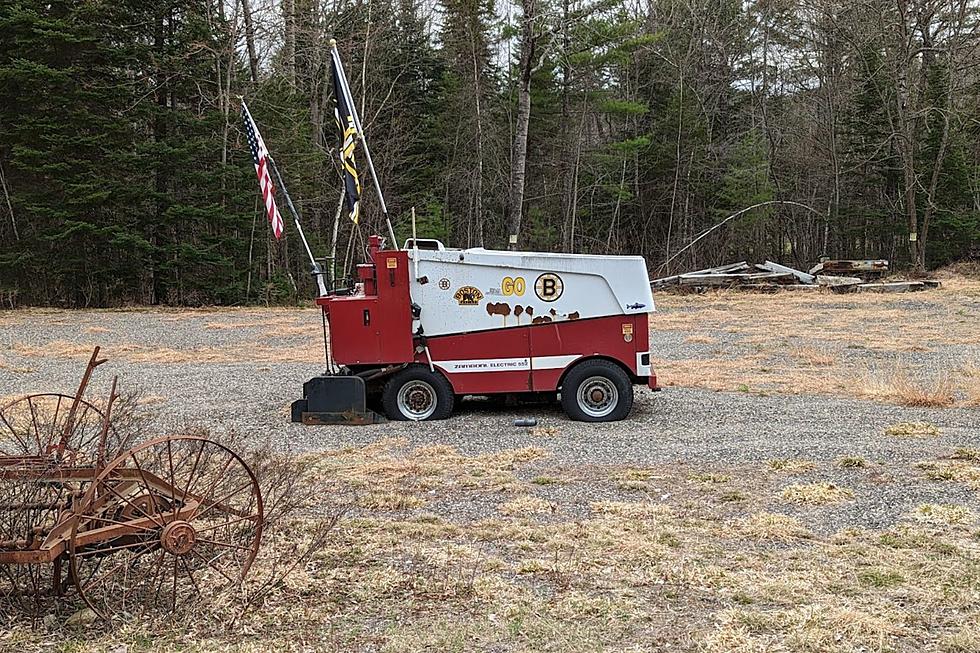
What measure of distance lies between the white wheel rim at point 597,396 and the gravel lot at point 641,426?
25cm

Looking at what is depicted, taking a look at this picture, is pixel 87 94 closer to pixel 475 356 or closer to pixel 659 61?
pixel 475 356

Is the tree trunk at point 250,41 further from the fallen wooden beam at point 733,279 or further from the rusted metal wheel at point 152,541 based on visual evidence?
the rusted metal wheel at point 152,541

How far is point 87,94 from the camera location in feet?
80.1

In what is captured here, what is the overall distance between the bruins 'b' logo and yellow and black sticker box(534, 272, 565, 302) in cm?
59

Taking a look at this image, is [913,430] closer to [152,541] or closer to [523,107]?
[152,541]

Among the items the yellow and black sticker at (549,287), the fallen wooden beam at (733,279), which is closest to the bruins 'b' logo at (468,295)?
the yellow and black sticker at (549,287)

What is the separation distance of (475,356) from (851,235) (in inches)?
1191

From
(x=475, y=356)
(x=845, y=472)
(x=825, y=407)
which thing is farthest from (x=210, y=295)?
(x=845, y=472)

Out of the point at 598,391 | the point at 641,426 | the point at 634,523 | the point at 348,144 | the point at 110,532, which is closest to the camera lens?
the point at 110,532

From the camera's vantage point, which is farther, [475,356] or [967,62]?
[967,62]

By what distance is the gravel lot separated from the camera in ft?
21.7

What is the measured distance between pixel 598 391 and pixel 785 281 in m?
20.4

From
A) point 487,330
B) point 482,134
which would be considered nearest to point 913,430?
point 487,330

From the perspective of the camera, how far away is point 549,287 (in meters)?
9.19
